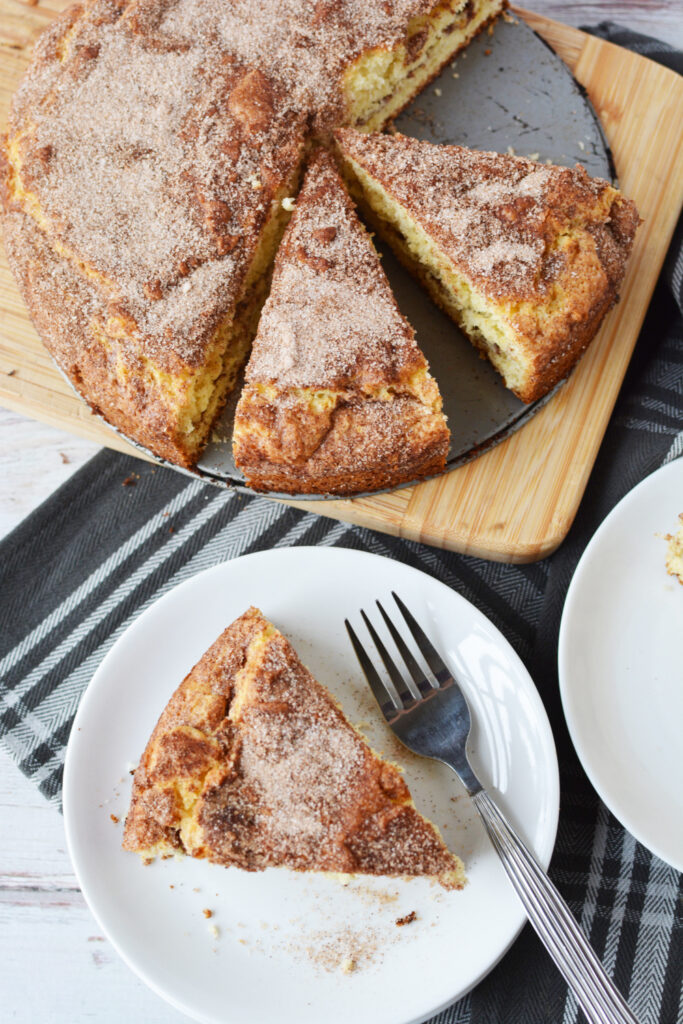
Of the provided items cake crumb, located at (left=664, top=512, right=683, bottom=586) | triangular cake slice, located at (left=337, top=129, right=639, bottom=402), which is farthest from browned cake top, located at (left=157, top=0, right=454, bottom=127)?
cake crumb, located at (left=664, top=512, right=683, bottom=586)

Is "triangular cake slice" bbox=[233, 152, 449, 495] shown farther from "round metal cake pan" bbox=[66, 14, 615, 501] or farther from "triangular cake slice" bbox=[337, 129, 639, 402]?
"triangular cake slice" bbox=[337, 129, 639, 402]

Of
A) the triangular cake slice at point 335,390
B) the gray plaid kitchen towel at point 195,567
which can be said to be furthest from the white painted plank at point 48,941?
the triangular cake slice at point 335,390

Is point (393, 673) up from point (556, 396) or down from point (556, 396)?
down

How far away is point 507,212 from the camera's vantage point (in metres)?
3.44

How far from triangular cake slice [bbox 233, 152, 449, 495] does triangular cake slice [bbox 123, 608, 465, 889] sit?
0.69m

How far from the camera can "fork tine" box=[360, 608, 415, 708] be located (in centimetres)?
342

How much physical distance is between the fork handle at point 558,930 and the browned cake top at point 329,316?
1.64 m

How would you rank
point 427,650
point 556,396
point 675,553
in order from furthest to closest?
point 556,396 → point 675,553 → point 427,650

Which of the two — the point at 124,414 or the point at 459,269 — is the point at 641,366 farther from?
the point at 124,414

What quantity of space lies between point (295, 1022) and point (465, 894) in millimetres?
739

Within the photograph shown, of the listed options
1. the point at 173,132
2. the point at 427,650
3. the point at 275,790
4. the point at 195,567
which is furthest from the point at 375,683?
the point at 173,132

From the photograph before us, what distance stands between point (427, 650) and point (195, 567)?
1015mm

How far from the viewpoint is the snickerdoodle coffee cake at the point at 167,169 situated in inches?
135

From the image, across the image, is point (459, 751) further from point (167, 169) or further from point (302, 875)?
point (167, 169)
